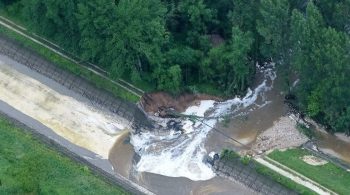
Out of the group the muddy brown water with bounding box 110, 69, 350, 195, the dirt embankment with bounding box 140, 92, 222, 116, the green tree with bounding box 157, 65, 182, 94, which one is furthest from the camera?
the dirt embankment with bounding box 140, 92, 222, 116

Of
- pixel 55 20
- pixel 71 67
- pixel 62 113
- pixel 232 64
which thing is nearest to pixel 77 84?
pixel 71 67

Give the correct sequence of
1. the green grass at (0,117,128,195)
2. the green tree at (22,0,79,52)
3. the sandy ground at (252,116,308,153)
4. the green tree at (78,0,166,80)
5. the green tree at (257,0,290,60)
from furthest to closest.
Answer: the green tree at (22,0,79,52), the green tree at (78,0,166,80), the sandy ground at (252,116,308,153), the green tree at (257,0,290,60), the green grass at (0,117,128,195)

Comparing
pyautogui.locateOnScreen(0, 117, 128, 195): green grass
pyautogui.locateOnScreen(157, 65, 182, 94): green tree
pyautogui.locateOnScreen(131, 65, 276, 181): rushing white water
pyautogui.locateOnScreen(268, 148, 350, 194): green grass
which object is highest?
pyautogui.locateOnScreen(157, 65, 182, 94): green tree

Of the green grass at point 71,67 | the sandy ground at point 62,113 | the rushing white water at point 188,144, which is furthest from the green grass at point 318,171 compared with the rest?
the green grass at point 71,67

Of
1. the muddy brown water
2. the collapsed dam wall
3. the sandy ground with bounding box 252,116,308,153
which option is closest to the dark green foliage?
the sandy ground with bounding box 252,116,308,153

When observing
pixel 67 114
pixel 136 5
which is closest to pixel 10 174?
pixel 67 114

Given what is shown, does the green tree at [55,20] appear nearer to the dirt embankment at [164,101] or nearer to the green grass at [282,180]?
the dirt embankment at [164,101]

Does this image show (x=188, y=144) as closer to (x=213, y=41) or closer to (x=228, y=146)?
(x=228, y=146)

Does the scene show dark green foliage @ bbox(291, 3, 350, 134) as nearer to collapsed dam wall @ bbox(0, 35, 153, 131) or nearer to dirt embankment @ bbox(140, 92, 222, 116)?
dirt embankment @ bbox(140, 92, 222, 116)
